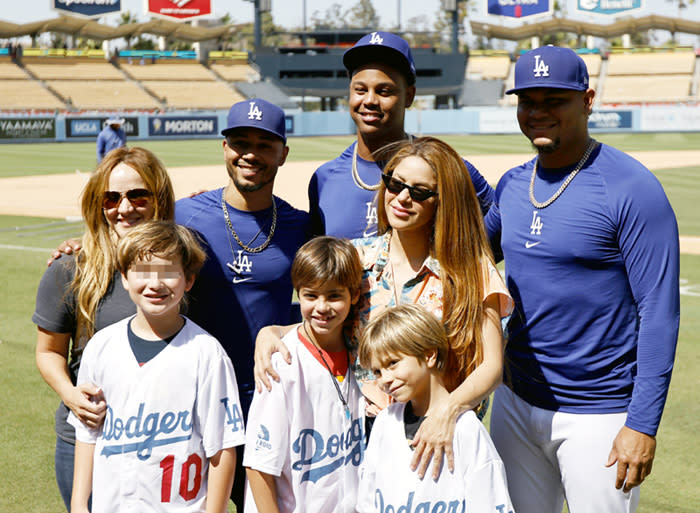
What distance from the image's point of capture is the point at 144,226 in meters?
3.15

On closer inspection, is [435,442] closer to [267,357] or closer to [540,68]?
[267,357]

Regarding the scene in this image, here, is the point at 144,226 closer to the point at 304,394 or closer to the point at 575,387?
the point at 304,394

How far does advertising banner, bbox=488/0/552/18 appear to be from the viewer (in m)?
78.8

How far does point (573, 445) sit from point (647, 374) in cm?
44

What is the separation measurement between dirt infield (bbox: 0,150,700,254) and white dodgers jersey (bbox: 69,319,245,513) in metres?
10.4

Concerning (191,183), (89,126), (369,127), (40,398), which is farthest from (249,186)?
(89,126)

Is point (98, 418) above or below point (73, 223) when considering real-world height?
above

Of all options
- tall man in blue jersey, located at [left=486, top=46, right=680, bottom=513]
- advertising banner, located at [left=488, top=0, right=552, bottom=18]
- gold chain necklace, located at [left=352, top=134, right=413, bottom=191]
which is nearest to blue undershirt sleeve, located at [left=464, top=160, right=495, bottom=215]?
gold chain necklace, located at [left=352, top=134, right=413, bottom=191]

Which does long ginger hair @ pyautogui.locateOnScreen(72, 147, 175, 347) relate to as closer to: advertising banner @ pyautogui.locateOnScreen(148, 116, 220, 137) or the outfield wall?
the outfield wall

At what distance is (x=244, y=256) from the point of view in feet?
12.1

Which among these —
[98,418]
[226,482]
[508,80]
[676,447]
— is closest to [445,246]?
[226,482]

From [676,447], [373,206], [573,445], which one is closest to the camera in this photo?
[573,445]

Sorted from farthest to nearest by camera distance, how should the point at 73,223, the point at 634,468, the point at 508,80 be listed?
the point at 508,80
the point at 73,223
the point at 634,468

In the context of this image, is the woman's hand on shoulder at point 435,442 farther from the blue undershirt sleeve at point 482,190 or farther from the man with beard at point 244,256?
the blue undershirt sleeve at point 482,190
